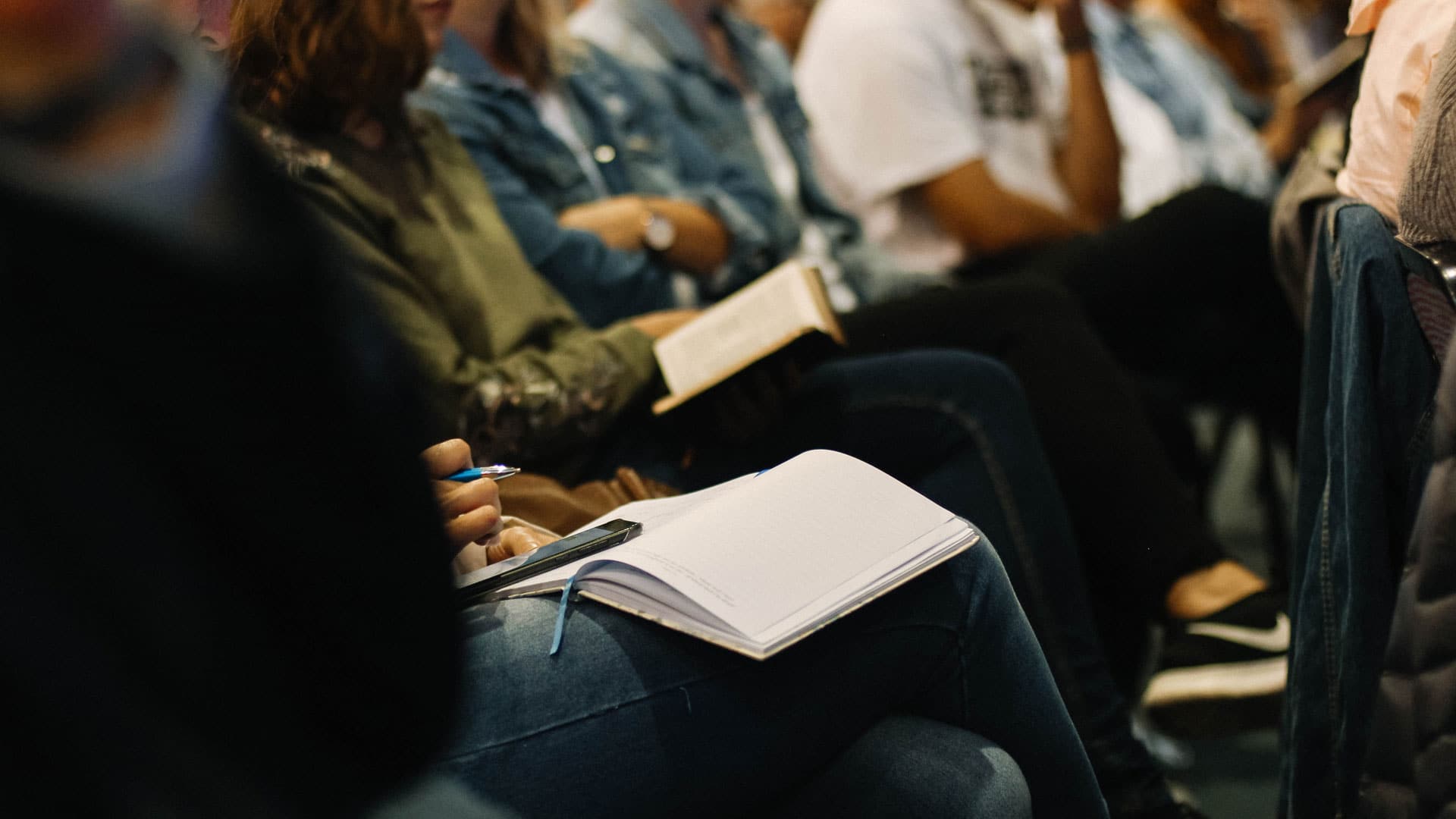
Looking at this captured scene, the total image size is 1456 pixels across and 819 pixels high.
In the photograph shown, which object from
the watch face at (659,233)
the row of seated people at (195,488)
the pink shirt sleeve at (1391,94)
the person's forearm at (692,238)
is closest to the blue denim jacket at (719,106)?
the person's forearm at (692,238)

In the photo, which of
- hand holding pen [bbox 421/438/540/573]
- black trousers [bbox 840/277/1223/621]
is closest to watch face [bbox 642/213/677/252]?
black trousers [bbox 840/277/1223/621]

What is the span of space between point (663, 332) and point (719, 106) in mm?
694

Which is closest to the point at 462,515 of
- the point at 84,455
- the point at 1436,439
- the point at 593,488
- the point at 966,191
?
the point at 593,488

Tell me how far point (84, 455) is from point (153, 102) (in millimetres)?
120

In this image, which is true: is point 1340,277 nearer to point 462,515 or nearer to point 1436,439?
point 1436,439

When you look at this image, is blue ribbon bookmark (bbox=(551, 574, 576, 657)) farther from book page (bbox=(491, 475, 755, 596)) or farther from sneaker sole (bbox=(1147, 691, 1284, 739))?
sneaker sole (bbox=(1147, 691, 1284, 739))

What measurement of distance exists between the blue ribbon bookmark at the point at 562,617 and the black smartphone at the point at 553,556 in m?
0.04

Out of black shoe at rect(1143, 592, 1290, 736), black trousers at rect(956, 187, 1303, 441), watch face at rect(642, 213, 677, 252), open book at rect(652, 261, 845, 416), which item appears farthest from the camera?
black trousers at rect(956, 187, 1303, 441)

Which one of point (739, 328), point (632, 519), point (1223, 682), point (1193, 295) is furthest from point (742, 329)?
point (1193, 295)

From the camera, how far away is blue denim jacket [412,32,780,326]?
59.6 inches

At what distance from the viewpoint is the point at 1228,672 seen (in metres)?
1.37

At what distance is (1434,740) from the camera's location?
2.61 feet

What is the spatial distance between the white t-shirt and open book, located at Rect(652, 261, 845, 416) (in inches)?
30.4

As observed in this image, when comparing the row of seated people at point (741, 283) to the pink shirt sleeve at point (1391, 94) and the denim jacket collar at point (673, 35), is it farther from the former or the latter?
the pink shirt sleeve at point (1391, 94)
